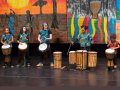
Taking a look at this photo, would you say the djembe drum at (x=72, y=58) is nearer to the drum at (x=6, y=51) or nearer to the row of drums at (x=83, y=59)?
the row of drums at (x=83, y=59)

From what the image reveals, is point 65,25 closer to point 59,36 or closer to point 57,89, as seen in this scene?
point 59,36

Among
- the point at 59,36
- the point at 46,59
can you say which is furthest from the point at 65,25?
the point at 46,59

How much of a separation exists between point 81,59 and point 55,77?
5.16ft

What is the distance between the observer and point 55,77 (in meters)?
13.9

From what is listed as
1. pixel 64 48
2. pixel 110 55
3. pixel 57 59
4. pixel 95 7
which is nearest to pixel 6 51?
pixel 57 59

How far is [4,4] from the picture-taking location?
1848 centimetres

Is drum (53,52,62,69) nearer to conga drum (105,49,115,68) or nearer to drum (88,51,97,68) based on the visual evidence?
drum (88,51,97,68)

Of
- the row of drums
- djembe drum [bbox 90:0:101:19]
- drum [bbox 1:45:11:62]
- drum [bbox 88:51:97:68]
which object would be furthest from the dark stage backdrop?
drum [bbox 88:51:97:68]

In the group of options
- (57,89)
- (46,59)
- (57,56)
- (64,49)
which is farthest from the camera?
(64,49)

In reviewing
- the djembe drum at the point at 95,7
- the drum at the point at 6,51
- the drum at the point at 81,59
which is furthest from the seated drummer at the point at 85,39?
the drum at the point at 6,51

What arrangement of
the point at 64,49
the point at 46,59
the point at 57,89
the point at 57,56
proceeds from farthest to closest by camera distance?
1. the point at 64,49
2. the point at 46,59
3. the point at 57,56
4. the point at 57,89

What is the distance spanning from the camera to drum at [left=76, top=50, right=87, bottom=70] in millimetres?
15056

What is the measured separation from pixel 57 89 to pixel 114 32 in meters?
7.06

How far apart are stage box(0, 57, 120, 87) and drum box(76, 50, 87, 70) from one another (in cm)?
26
